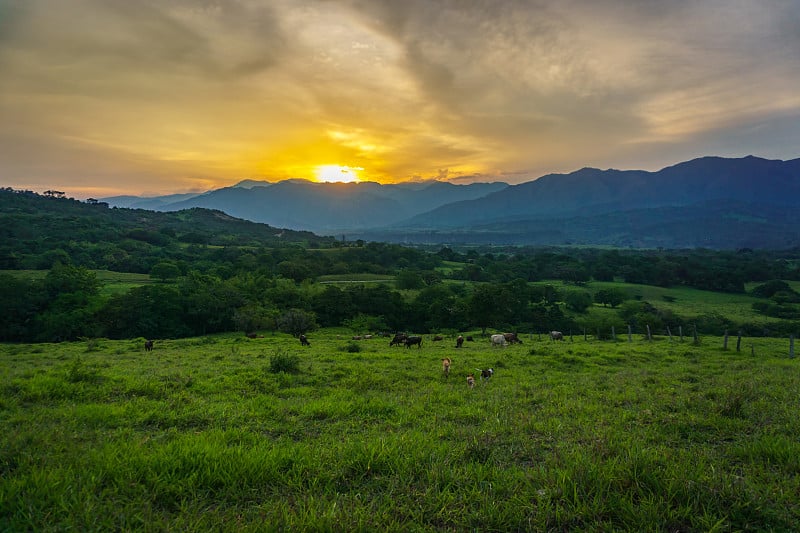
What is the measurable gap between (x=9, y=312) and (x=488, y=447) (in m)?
82.9

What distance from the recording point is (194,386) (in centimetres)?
1202

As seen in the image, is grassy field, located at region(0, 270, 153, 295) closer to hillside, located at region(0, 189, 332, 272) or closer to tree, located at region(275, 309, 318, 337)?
hillside, located at region(0, 189, 332, 272)

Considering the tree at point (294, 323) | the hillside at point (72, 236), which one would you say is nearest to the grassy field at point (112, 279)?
the hillside at point (72, 236)

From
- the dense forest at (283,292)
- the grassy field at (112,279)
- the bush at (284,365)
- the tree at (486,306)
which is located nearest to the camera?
the bush at (284,365)

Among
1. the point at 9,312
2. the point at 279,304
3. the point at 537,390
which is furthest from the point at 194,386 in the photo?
the point at 9,312

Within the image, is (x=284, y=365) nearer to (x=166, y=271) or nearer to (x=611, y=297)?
(x=166, y=271)

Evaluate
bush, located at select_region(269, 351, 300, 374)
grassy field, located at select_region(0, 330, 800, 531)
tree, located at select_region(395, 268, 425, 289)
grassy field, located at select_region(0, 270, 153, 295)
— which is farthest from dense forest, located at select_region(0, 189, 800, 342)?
grassy field, located at select_region(0, 330, 800, 531)

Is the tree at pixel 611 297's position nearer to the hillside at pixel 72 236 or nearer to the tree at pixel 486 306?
the tree at pixel 486 306

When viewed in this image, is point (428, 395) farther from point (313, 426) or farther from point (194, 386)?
point (194, 386)

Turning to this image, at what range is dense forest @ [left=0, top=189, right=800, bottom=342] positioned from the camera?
60.5 meters

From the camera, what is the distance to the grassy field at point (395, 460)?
4141mm

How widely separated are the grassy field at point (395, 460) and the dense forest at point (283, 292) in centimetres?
4968

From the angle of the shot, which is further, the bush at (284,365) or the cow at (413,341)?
the cow at (413,341)

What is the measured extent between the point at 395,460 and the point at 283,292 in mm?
73666
